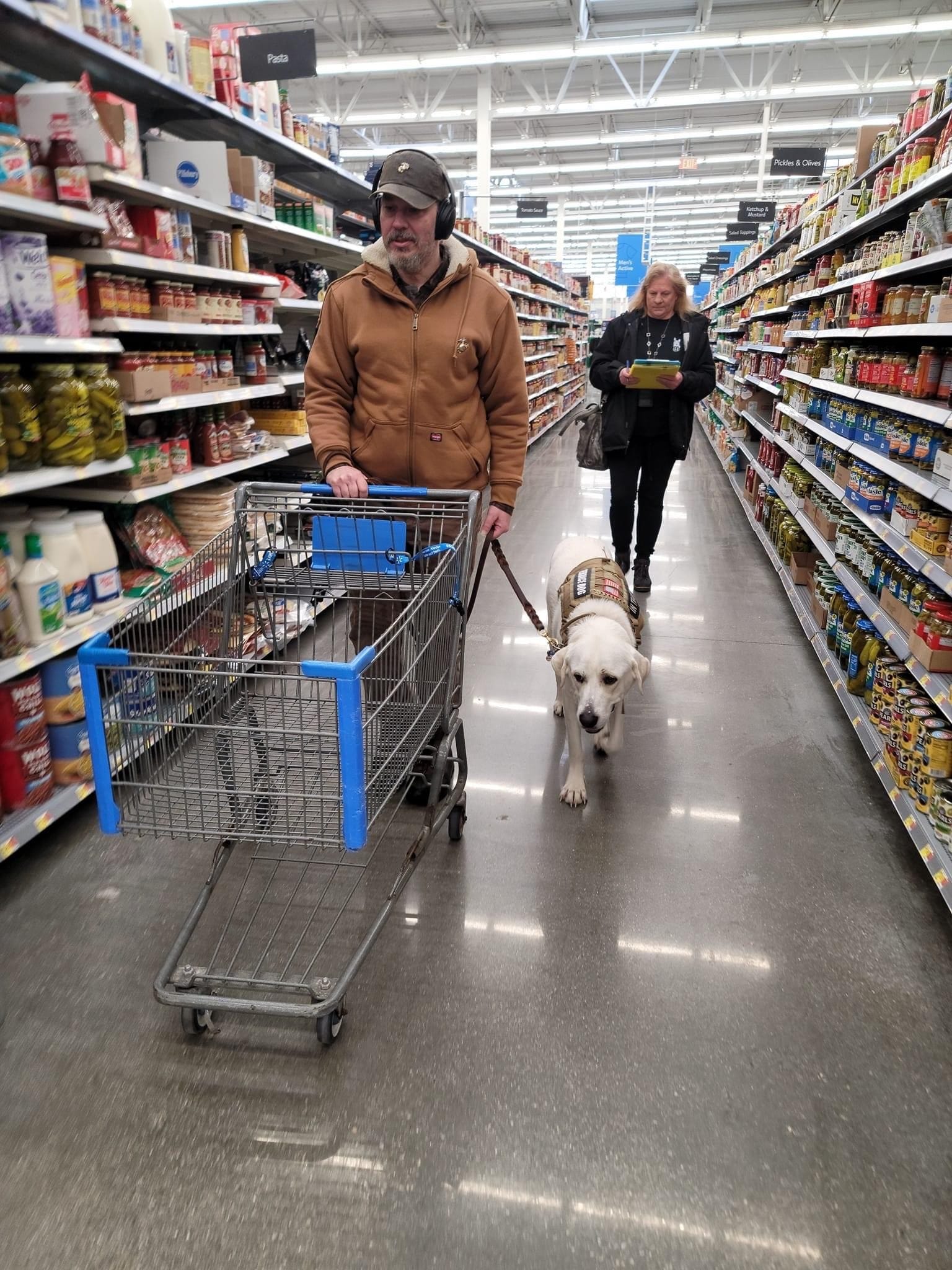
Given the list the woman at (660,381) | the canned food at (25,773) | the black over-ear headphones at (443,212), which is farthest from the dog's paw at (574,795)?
the woman at (660,381)

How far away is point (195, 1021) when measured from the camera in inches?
69.9

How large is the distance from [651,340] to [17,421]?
3378 mm

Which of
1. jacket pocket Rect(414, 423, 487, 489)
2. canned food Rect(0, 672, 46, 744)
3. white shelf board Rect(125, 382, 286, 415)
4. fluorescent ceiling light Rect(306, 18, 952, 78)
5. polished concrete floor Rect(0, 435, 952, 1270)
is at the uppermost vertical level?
fluorescent ceiling light Rect(306, 18, 952, 78)

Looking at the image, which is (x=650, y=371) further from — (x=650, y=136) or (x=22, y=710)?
(x=650, y=136)

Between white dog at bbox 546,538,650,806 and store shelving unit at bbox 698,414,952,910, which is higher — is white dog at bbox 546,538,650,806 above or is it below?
above

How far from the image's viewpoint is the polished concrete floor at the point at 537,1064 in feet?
4.62

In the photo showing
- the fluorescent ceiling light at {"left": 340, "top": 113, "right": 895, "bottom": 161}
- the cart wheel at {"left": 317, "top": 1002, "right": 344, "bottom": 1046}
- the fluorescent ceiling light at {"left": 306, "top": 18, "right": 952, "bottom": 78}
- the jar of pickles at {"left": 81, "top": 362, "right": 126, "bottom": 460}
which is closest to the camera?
the cart wheel at {"left": 317, "top": 1002, "right": 344, "bottom": 1046}

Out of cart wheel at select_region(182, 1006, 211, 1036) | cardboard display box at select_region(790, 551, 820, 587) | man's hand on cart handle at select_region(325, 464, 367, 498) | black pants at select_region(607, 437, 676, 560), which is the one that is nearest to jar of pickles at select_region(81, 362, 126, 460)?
man's hand on cart handle at select_region(325, 464, 367, 498)

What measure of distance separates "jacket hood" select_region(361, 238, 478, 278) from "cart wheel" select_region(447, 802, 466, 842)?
5.20ft

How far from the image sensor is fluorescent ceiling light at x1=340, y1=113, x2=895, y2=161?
45.2 ft

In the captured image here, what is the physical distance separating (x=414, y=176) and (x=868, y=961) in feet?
7.60

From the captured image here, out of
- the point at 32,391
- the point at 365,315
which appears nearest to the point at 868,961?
the point at 365,315

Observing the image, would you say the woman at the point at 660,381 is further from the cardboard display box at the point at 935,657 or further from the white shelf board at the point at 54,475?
the white shelf board at the point at 54,475

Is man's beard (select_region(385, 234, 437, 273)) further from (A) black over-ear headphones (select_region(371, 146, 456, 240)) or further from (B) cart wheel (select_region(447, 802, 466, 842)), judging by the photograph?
(B) cart wheel (select_region(447, 802, 466, 842))
